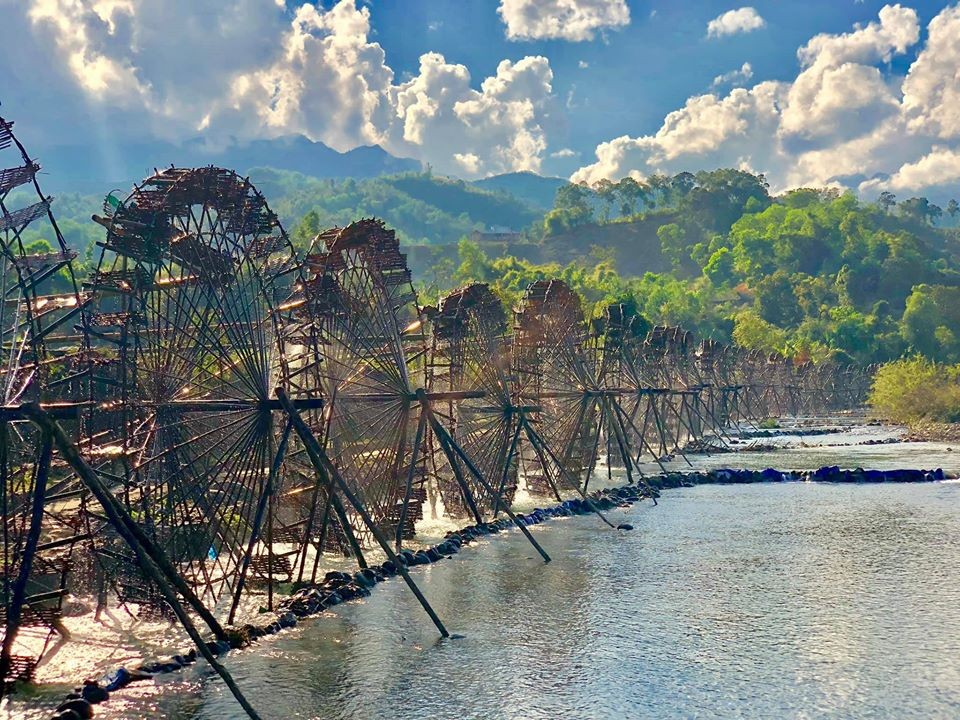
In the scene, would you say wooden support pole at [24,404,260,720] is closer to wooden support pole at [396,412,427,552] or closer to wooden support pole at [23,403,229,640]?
wooden support pole at [23,403,229,640]

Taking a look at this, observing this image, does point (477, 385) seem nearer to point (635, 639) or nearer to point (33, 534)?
point (635, 639)

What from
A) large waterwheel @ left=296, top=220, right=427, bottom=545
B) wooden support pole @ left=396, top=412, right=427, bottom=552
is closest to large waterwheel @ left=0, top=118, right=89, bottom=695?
large waterwheel @ left=296, top=220, right=427, bottom=545

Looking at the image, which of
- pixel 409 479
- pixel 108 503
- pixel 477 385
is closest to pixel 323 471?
pixel 108 503

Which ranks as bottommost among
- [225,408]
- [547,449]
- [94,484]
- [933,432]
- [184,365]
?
[933,432]

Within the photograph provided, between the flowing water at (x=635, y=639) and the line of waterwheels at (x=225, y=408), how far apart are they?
2051mm

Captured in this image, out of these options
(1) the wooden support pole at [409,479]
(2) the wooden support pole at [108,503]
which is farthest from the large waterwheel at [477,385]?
(2) the wooden support pole at [108,503]

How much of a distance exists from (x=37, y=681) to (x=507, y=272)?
150730 millimetres

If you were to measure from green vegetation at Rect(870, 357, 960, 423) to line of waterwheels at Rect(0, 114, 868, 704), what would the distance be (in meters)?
61.2

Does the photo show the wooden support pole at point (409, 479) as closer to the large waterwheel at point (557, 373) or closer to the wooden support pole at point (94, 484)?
the wooden support pole at point (94, 484)

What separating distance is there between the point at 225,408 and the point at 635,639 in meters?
12.7

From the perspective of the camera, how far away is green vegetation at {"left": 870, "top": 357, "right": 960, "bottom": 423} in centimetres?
10112

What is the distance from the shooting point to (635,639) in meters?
26.8

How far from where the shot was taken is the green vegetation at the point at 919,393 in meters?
101

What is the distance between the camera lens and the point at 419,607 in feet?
98.7
